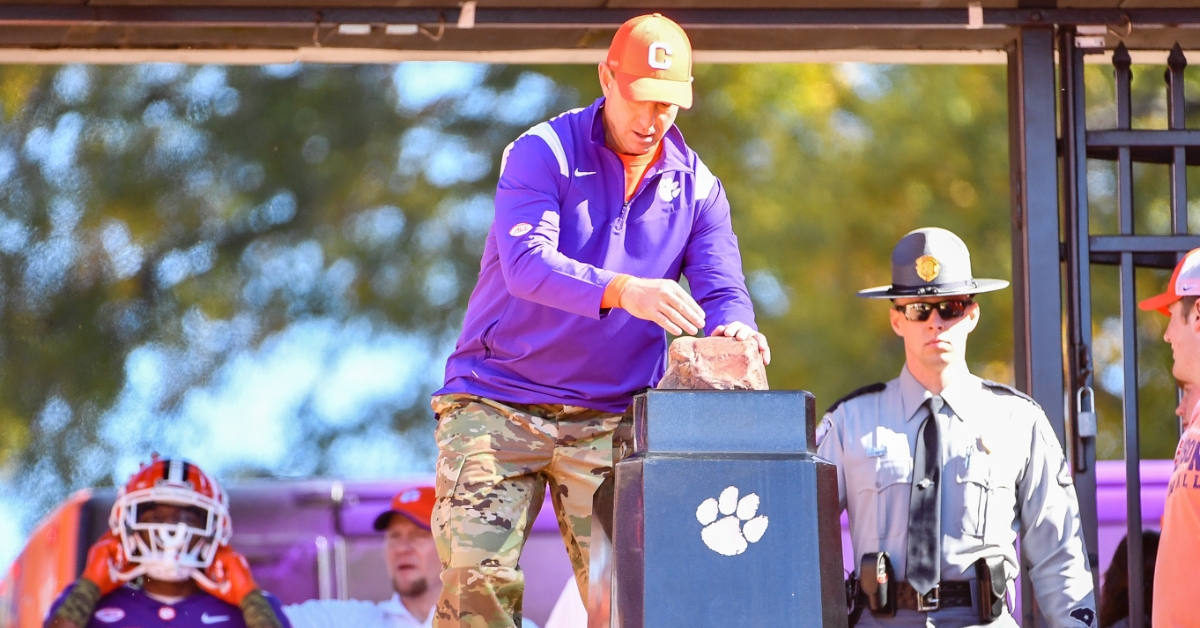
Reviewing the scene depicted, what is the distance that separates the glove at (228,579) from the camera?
6.01 m

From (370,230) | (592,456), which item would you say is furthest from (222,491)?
(370,230)

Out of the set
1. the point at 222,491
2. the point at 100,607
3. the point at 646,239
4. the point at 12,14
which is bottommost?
the point at 100,607

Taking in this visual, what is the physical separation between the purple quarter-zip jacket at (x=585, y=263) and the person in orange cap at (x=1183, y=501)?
42.4 inches

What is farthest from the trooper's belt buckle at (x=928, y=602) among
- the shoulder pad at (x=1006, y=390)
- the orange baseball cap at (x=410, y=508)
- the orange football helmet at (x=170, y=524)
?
the orange football helmet at (x=170, y=524)

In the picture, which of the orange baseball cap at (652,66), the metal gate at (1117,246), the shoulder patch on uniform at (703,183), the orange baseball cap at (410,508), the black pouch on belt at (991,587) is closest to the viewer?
the orange baseball cap at (652,66)

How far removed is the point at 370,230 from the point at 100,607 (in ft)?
21.9

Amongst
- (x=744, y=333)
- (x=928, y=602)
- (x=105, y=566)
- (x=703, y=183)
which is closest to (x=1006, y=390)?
(x=928, y=602)

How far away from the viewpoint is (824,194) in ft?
39.1

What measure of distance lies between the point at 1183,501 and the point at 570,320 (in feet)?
4.80

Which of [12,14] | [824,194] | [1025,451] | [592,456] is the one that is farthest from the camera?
[824,194]

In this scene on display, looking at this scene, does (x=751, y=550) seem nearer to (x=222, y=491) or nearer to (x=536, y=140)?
(x=536, y=140)

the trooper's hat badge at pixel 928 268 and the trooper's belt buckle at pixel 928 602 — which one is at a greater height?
the trooper's hat badge at pixel 928 268

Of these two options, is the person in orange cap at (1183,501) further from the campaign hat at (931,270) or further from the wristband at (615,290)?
the wristband at (615,290)

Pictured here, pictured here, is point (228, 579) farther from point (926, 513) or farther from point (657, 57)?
point (657, 57)
